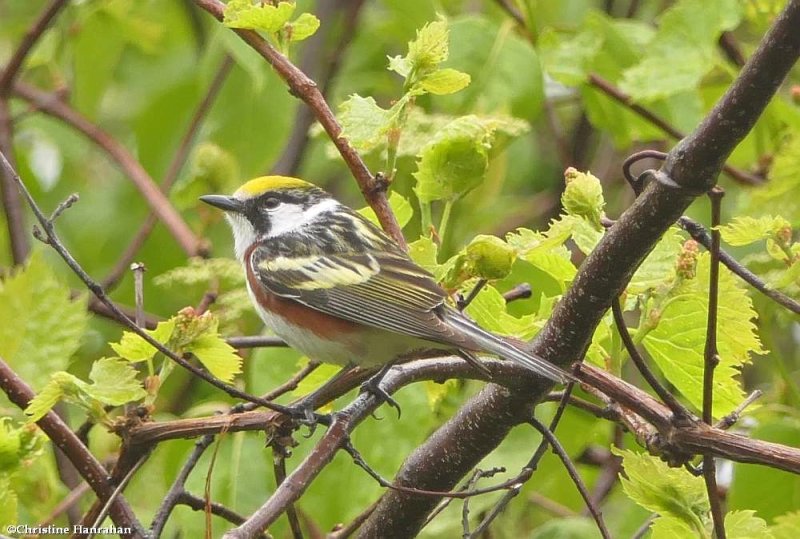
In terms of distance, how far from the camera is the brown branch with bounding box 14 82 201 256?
438 cm

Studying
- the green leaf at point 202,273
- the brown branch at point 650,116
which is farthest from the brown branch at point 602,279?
the brown branch at point 650,116

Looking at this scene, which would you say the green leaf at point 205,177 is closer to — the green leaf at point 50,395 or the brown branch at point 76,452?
the brown branch at point 76,452

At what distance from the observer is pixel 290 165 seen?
523cm

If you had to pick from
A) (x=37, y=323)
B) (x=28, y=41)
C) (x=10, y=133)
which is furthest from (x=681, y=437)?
(x=10, y=133)

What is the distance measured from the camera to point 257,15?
2436 millimetres

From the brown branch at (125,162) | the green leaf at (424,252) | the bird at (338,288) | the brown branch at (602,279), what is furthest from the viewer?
the brown branch at (125,162)

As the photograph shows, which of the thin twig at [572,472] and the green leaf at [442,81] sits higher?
the green leaf at [442,81]

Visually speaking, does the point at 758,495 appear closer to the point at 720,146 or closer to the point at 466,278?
the point at 466,278

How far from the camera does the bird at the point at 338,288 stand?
8.68ft

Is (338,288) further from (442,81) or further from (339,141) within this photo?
(442,81)

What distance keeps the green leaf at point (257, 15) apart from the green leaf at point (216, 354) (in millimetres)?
648

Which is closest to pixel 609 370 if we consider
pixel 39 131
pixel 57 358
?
pixel 57 358

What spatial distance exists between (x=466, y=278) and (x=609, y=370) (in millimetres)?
344

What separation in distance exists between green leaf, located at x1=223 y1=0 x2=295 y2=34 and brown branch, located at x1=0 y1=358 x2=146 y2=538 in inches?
33.2
